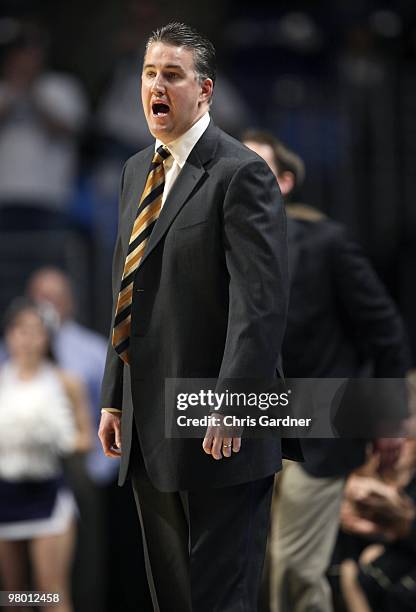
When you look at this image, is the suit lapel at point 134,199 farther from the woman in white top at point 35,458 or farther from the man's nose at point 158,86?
the woman in white top at point 35,458

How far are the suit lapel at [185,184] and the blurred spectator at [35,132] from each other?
299cm

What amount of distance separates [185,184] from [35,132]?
3281 millimetres

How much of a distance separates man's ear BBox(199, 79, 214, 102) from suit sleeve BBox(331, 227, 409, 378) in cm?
99

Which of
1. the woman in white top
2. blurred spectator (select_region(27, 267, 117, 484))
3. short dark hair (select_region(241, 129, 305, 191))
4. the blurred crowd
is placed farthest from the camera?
blurred spectator (select_region(27, 267, 117, 484))

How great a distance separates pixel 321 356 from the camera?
3.34 m

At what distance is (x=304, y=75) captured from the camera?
17.3ft

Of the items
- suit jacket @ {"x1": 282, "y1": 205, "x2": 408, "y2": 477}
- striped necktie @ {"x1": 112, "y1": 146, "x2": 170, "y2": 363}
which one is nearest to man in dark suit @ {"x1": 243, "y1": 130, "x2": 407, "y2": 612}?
suit jacket @ {"x1": 282, "y1": 205, "x2": 408, "y2": 477}

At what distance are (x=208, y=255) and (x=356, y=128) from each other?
281 centimetres

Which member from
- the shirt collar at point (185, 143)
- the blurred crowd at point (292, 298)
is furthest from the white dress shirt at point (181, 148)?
the blurred crowd at point (292, 298)

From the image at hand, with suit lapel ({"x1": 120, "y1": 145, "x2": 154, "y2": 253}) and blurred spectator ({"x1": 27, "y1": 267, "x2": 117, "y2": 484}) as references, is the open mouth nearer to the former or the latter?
suit lapel ({"x1": 120, "y1": 145, "x2": 154, "y2": 253})

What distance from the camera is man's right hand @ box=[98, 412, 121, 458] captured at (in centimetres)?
254

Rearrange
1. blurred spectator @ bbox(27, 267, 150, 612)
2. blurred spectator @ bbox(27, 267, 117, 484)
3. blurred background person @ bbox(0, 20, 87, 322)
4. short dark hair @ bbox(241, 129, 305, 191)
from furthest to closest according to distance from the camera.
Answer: blurred background person @ bbox(0, 20, 87, 322)
blurred spectator @ bbox(27, 267, 117, 484)
blurred spectator @ bbox(27, 267, 150, 612)
short dark hair @ bbox(241, 129, 305, 191)

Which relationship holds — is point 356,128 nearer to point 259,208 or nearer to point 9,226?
point 9,226

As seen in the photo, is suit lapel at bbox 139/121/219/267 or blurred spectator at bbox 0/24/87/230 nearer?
suit lapel at bbox 139/121/219/267
